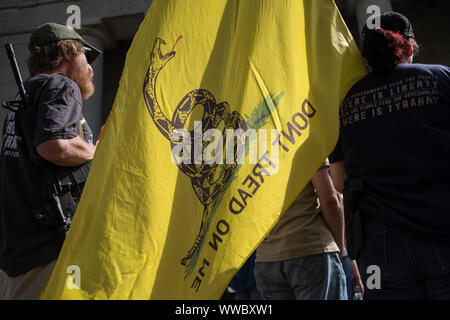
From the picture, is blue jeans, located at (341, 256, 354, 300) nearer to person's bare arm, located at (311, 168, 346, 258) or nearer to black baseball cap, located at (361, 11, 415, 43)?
person's bare arm, located at (311, 168, 346, 258)

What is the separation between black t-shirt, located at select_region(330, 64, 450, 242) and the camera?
1.92 meters

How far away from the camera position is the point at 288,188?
6.43 ft

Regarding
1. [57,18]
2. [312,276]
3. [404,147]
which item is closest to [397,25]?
[404,147]

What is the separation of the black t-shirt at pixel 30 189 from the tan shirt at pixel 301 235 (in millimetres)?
1210

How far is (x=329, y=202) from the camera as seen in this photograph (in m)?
2.78

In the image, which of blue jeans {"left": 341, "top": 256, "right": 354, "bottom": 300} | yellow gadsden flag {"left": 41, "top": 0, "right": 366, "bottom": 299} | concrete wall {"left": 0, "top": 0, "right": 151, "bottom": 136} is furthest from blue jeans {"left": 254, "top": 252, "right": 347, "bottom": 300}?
concrete wall {"left": 0, "top": 0, "right": 151, "bottom": 136}

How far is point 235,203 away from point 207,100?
56cm

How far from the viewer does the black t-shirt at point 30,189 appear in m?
2.30

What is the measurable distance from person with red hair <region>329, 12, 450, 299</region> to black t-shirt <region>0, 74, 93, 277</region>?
4.48 feet

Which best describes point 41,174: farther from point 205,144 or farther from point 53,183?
point 205,144

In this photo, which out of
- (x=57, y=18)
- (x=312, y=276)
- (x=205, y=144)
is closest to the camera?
(x=205, y=144)

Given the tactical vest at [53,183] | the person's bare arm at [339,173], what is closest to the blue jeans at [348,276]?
the person's bare arm at [339,173]

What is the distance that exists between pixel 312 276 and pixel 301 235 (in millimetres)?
236
